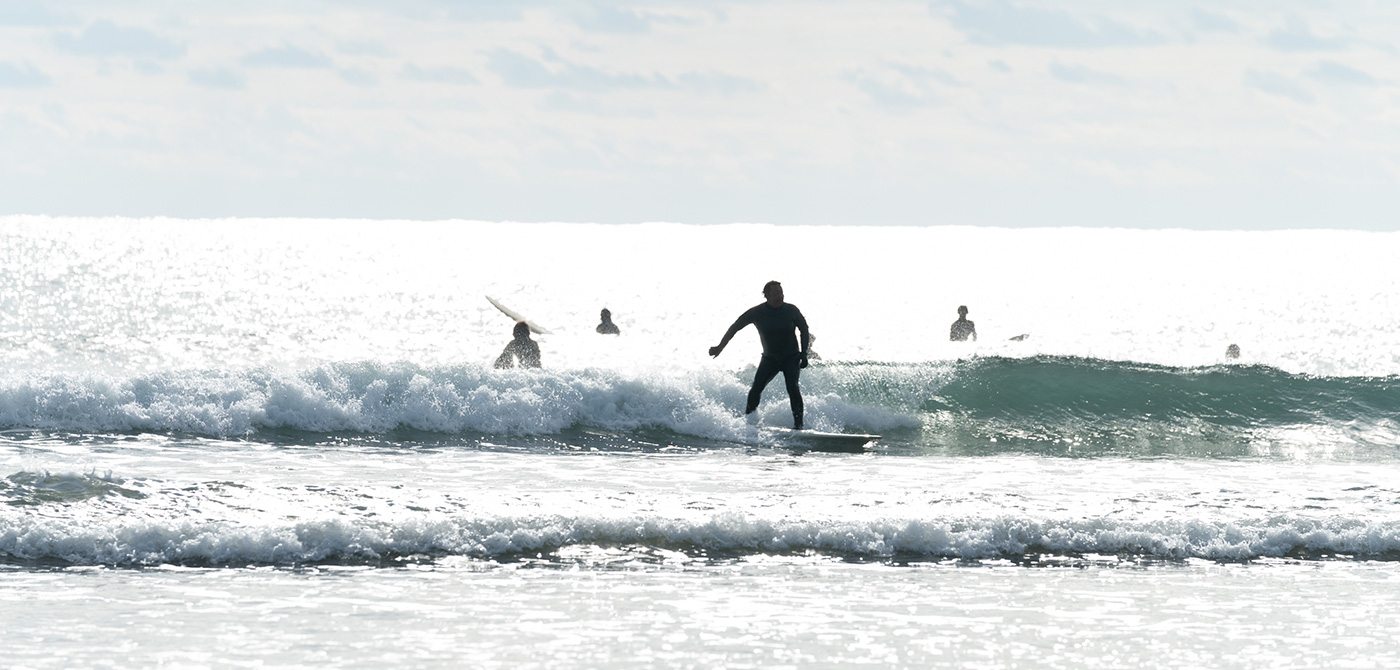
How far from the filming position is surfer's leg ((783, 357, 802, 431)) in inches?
597

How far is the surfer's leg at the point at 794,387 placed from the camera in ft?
49.8

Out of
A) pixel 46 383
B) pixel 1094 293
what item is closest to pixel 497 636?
pixel 46 383

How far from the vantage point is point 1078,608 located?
26.8ft

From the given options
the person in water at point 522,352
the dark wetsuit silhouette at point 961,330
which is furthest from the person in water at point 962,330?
the person in water at point 522,352

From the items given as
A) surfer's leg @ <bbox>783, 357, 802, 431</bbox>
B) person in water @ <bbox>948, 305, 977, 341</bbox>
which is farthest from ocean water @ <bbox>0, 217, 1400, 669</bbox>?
person in water @ <bbox>948, 305, 977, 341</bbox>

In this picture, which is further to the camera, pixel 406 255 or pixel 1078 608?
pixel 406 255

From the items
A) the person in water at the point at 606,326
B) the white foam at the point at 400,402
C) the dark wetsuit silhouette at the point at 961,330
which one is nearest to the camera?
the white foam at the point at 400,402

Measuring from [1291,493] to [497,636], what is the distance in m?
7.86

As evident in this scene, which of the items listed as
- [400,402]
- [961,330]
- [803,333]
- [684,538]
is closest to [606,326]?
[961,330]

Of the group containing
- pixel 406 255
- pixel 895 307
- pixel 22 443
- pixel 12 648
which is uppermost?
pixel 406 255

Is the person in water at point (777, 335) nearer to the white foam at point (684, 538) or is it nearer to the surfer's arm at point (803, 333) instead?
the surfer's arm at point (803, 333)

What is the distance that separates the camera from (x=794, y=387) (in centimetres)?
1537

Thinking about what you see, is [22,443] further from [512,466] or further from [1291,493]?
[1291,493]

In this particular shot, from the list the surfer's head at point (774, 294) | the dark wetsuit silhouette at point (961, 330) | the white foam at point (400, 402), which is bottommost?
the white foam at point (400, 402)
